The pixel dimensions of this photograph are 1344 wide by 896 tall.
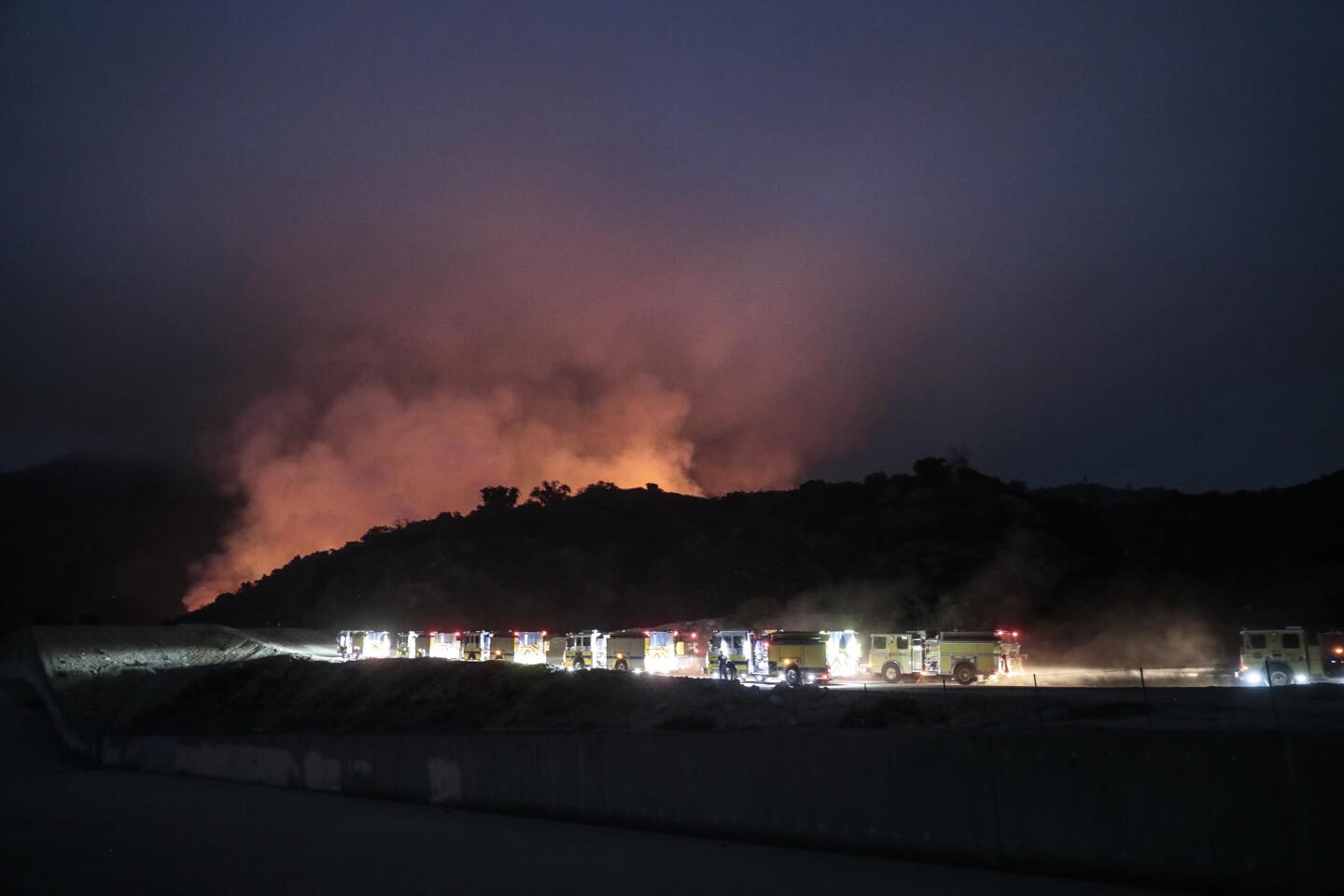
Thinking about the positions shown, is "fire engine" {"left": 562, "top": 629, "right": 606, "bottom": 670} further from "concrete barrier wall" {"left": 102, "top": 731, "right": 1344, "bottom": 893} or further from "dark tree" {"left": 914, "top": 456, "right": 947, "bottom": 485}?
"dark tree" {"left": 914, "top": 456, "right": 947, "bottom": 485}

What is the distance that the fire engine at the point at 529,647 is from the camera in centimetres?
5219

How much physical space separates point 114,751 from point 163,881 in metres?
18.4

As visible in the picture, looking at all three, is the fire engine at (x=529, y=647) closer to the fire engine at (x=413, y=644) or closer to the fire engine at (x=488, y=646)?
the fire engine at (x=488, y=646)

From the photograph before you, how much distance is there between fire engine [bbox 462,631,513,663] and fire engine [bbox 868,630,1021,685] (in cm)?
2103

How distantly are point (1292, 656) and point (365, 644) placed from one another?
50620mm

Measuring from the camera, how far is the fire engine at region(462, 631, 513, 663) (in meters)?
53.1

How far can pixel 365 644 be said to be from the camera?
2415 inches

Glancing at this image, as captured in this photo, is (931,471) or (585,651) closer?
(585,651)

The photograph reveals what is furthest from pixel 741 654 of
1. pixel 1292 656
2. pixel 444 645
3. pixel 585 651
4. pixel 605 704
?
pixel 444 645

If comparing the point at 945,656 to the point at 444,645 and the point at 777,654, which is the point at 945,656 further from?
the point at 444,645

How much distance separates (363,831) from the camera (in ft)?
52.5

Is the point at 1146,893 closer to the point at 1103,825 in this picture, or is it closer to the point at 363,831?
the point at 1103,825

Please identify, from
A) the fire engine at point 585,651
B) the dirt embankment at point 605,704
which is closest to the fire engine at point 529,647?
the fire engine at point 585,651

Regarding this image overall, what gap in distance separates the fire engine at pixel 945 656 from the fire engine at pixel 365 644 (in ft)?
106
